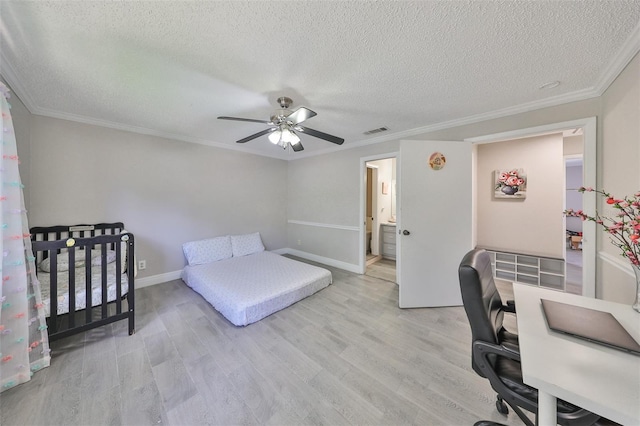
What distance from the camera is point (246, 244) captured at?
3.98 meters

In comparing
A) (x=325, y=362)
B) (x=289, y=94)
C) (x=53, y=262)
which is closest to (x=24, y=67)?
(x=53, y=262)

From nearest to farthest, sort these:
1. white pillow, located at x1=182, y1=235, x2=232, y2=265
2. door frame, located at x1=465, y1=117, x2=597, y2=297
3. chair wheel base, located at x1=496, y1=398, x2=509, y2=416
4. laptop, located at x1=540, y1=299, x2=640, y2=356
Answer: laptop, located at x1=540, y1=299, x2=640, y2=356 → chair wheel base, located at x1=496, y1=398, x2=509, y2=416 → door frame, located at x1=465, y1=117, x2=597, y2=297 → white pillow, located at x1=182, y1=235, x2=232, y2=265

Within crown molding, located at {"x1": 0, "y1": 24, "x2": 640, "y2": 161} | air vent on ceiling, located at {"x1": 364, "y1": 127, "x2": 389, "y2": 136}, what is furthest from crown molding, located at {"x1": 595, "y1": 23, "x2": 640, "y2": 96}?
air vent on ceiling, located at {"x1": 364, "y1": 127, "x2": 389, "y2": 136}

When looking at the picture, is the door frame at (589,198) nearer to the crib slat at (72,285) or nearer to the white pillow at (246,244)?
the white pillow at (246,244)

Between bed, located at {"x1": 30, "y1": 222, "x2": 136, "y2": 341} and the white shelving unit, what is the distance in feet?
16.7

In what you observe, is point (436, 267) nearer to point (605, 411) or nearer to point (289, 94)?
point (605, 411)

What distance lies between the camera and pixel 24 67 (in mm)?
1696

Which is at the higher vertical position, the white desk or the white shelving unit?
the white desk

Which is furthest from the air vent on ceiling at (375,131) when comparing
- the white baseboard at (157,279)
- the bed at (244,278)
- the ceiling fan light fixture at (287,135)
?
the white baseboard at (157,279)

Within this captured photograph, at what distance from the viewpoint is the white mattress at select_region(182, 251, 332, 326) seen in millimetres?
2285

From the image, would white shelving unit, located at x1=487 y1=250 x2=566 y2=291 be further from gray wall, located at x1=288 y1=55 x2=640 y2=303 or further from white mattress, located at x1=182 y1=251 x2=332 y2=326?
white mattress, located at x1=182 y1=251 x2=332 y2=326

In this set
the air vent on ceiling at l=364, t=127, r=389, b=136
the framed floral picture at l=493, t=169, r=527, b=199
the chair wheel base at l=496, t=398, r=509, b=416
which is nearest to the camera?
the chair wheel base at l=496, t=398, r=509, b=416

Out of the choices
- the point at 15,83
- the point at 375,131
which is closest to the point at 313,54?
the point at 375,131

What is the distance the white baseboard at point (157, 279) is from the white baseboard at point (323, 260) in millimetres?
2004
